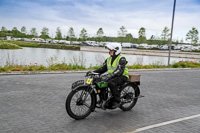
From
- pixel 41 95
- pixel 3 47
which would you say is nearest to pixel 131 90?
pixel 41 95

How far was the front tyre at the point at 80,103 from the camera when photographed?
5101 millimetres

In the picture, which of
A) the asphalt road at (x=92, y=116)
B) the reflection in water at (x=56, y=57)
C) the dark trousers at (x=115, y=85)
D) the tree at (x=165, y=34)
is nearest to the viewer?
the asphalt road at (x=92, y=116)

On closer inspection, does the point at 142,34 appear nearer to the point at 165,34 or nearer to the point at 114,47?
the point at 165,34

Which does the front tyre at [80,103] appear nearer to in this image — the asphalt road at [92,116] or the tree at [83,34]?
the asphalt road at [92,116]

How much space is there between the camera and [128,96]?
618 cm

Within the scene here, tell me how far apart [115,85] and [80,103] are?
0.98 m

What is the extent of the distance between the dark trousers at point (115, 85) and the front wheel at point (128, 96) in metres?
0.32

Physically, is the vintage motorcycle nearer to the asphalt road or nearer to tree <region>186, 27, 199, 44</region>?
the asphalt road

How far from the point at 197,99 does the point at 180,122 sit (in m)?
3.31

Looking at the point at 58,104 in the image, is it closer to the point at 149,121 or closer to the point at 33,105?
the point at 33,105

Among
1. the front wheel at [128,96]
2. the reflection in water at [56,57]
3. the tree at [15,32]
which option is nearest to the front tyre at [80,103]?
the front wheel at [128,96]

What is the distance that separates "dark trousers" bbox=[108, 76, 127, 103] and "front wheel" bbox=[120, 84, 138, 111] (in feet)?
1.06

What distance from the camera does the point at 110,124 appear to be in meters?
5.16

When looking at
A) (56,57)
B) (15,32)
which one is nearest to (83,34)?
(15,32)
